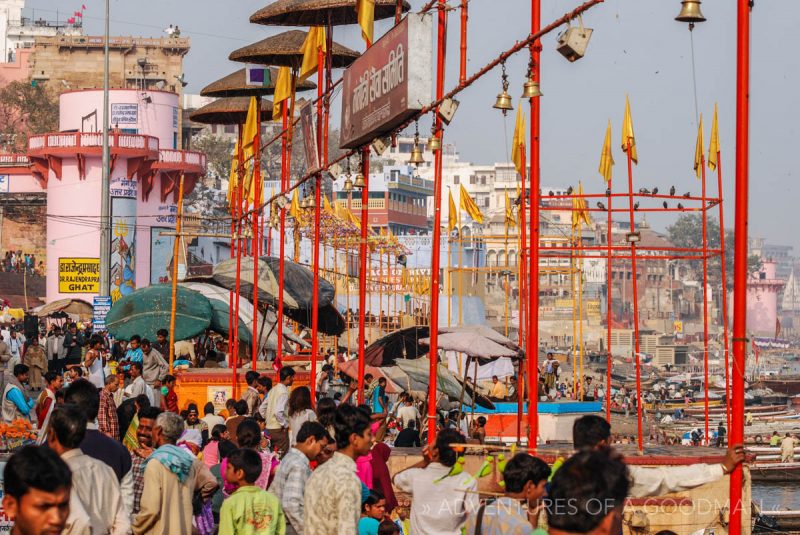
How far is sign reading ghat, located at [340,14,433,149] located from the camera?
13234 millimetres

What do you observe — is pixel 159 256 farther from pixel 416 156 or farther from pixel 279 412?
pixel 416 156

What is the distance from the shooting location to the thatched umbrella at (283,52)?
2184 centimetres

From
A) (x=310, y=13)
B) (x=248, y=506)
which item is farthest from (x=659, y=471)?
(x=310, y=13)

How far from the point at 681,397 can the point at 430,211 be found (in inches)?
1962

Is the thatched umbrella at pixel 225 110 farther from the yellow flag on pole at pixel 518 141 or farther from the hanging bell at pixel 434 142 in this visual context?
the hanging bell at pixel 434 142

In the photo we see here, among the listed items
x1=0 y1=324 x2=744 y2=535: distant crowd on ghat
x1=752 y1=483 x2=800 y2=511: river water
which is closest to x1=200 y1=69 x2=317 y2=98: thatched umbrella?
x1=0 y1=324 x2=744 y2=535: distant crowd on ghat

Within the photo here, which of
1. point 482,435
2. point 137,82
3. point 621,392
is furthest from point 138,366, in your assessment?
point 137,82

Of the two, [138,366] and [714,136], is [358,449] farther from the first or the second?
[714,136]

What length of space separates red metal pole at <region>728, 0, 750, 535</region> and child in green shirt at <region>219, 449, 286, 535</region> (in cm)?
250

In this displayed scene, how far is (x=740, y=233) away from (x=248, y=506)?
3.14 m

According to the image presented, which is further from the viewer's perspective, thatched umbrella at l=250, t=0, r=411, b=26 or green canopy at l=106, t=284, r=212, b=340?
green canopy at l=106, t=284, r=212, b=340

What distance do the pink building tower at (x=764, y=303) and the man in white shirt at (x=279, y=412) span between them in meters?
162

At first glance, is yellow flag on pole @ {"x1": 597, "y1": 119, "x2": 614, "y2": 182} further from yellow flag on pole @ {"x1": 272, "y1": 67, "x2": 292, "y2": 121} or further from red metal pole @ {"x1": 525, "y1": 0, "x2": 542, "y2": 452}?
red metal pole @ {"x1": 525, "y1": 0, "x2": 542, "y2": 452}

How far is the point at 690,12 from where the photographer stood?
7.75 metres
